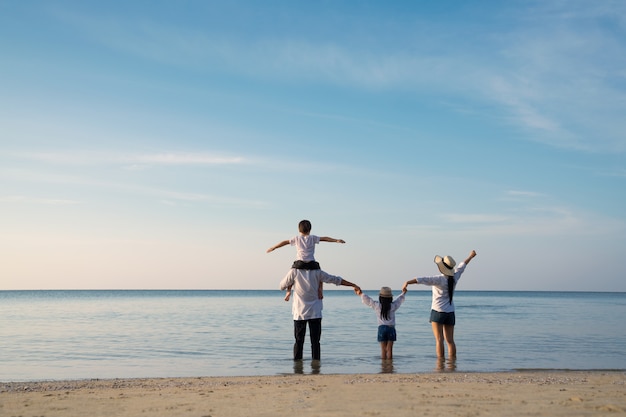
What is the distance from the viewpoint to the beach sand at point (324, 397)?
6.08 meters

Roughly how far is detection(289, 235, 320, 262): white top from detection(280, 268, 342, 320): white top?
0.25 m

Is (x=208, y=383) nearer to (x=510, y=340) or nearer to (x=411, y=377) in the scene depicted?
(x=411, y=377)

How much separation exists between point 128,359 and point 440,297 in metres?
7.08

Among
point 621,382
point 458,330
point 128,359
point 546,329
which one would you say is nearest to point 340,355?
point 128,359

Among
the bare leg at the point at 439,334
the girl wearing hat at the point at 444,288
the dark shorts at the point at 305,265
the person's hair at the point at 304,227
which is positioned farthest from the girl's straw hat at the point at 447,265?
the person's hair at the point at 304,227

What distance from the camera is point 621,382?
8797mm

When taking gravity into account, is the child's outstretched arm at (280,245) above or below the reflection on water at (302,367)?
above

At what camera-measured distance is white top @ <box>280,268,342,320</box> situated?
10.3 meters

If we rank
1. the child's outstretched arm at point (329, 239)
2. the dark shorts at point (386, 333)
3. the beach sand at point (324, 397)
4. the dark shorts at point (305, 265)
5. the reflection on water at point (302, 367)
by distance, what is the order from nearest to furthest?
the beach sand at point (324, 397) → the child's outstretched arm at point (329, 239) → the dark shorts at point (305, 265) → the reflection on water at point (302, 367) → the dark shorts at point (386, 333)

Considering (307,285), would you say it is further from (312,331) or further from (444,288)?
(444,288)

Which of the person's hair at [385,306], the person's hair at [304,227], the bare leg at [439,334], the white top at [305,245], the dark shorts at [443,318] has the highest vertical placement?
the person's hair at [304,227]

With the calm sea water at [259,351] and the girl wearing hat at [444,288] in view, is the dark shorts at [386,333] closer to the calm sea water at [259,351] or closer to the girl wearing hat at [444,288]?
the calm sea water at [259,351]

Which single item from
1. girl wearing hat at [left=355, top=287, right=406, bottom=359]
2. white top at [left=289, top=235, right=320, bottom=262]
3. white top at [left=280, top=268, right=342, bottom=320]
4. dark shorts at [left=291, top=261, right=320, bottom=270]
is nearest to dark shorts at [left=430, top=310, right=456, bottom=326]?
girl wearing hat at [left=355, top=287, right=406, bottom=359]

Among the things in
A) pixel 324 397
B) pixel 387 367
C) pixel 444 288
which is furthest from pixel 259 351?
pixel 324 397
